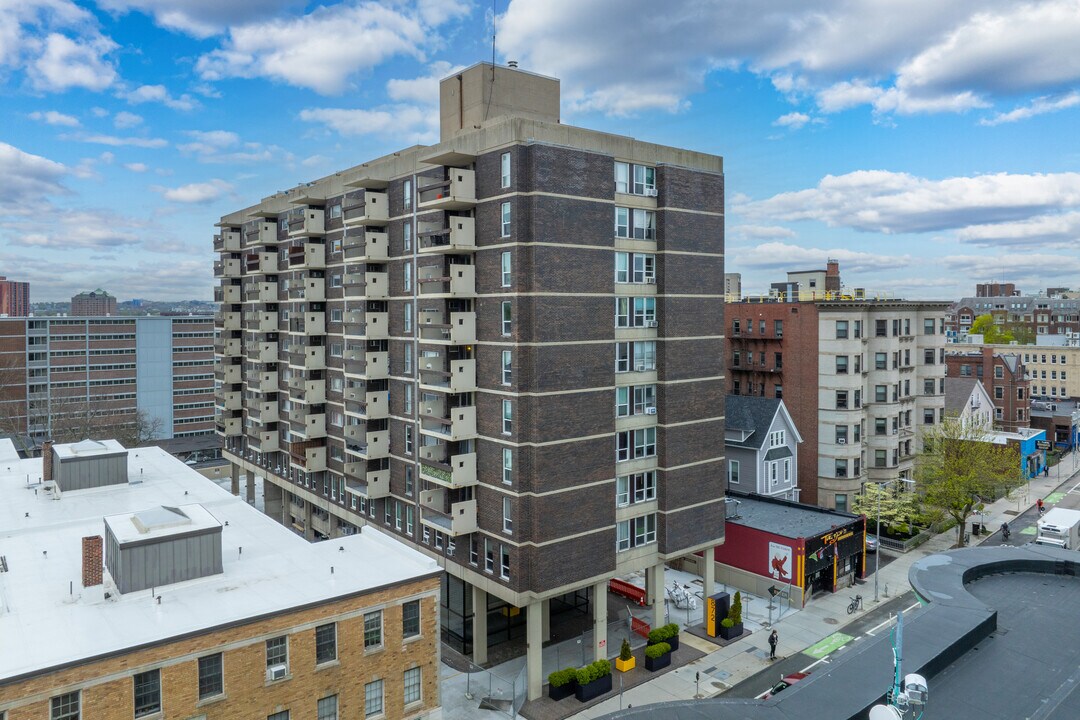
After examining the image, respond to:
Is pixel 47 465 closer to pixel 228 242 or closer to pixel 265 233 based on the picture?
pixel 265 233

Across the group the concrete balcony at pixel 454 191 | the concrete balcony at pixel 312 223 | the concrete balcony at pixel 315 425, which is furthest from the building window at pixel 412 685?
the concrete balcony at pixel 312 223

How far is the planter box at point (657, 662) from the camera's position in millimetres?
36656

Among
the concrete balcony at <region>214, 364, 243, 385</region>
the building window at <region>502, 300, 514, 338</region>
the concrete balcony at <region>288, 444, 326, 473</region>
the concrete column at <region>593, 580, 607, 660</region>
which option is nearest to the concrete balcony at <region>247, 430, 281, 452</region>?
the concrete balcony at <region>288, 444, 326, 473</region>

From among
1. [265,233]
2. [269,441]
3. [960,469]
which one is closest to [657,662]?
[960,469]

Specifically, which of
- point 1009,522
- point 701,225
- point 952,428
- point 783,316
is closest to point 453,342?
point 701,225

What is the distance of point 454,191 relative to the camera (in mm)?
36031

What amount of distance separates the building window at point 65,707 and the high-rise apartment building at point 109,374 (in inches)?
3151

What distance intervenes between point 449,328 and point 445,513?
Result: 9940mm

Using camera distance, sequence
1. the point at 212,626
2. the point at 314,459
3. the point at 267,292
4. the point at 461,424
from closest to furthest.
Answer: the point at 212,626, the point at 461,424, the point at 314,459, the point at 267,292

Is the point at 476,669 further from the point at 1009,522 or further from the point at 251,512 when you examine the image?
the point at 1009,522

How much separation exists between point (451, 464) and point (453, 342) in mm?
6383

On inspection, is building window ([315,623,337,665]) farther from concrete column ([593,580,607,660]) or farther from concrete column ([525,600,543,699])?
concrete column ([593,580,607,660])

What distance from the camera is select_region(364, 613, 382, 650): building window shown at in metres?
27.0

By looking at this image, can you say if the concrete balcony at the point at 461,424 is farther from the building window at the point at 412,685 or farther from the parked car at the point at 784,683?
the parked car at the point at 784,683
